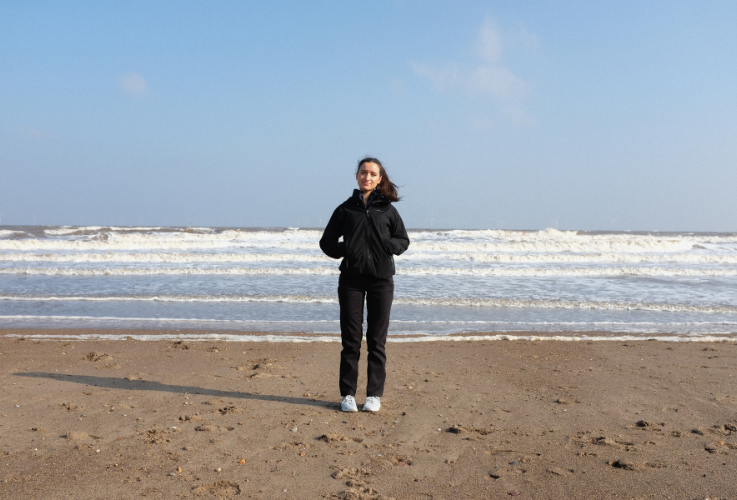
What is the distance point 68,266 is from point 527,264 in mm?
17367

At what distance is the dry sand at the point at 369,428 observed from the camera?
3092 mm

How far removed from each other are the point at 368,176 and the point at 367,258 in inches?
26.1

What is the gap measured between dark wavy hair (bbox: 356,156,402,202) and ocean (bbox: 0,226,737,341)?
13.2ft

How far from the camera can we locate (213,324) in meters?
9.40

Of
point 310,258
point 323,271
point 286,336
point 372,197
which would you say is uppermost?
point 372,197

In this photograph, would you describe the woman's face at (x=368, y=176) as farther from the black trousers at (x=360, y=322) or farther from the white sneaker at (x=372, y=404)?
the white sneaker at (x=372, y=404)

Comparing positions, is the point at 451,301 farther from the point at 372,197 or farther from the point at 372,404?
the point at 372,197

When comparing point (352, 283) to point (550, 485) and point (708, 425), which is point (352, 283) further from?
point (708, 425)

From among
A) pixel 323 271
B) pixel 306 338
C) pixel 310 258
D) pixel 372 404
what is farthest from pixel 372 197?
pixel 310 258

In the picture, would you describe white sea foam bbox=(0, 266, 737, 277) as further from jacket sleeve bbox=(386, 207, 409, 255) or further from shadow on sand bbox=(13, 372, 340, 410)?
jacket sleeve bbox=(386, 207, 409, 255)

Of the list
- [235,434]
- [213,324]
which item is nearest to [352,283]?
[235,434]

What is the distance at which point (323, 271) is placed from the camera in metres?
18.4

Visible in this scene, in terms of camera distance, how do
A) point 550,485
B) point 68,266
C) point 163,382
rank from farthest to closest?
point 68,266 < point 163,382 < point 550,485

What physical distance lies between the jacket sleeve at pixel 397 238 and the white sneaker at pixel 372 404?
1230 mm
